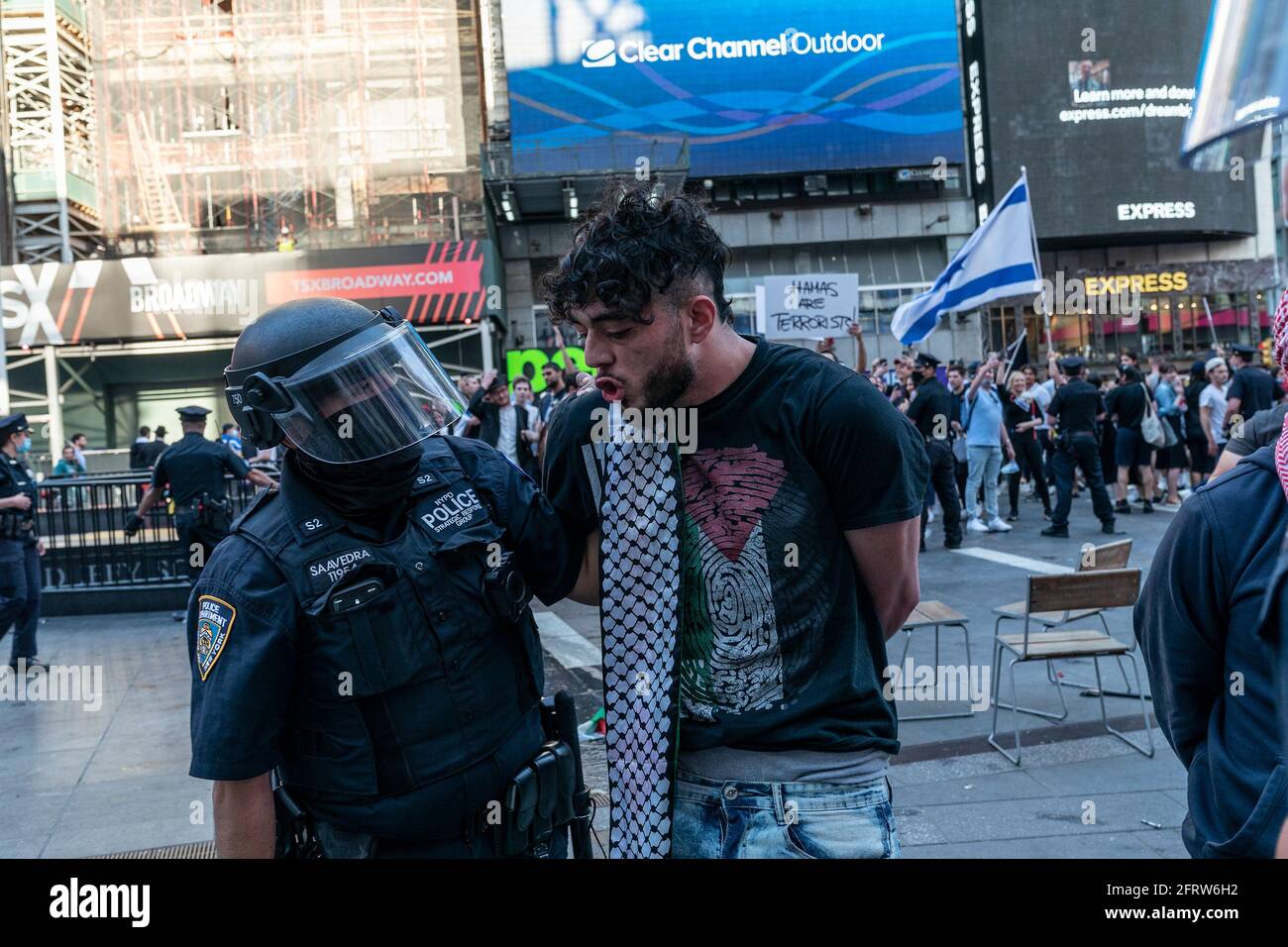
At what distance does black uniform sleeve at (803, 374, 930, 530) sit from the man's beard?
0.80 ft

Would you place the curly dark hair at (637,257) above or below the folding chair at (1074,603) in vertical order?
above

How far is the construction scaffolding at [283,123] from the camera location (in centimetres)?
2731

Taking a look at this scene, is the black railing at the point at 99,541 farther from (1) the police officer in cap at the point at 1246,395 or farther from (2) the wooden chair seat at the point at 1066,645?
(1) the police officer in cap at the point at 1246,395

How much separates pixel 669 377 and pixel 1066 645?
4445mm

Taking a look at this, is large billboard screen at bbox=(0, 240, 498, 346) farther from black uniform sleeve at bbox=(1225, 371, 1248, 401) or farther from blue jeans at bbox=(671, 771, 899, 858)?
blue jeans at bbox=(671, 771, 899, 858)

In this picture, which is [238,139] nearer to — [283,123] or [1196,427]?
[283,123]

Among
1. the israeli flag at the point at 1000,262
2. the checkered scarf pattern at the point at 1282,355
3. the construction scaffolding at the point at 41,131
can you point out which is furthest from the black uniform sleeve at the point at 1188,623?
the construction scaffolding at the point at 41,131

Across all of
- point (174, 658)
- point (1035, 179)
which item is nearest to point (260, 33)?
point (174, 658)

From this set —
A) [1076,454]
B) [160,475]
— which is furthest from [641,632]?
[1076,454]

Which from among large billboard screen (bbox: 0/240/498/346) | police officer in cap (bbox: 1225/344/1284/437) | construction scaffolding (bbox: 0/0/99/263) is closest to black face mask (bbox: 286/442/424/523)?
police officer in cap (bbox: 1225/344/1284/437)

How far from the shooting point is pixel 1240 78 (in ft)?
3.40

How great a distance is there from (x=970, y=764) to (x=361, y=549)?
4.09m

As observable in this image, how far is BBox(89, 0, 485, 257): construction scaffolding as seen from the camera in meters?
27.3
